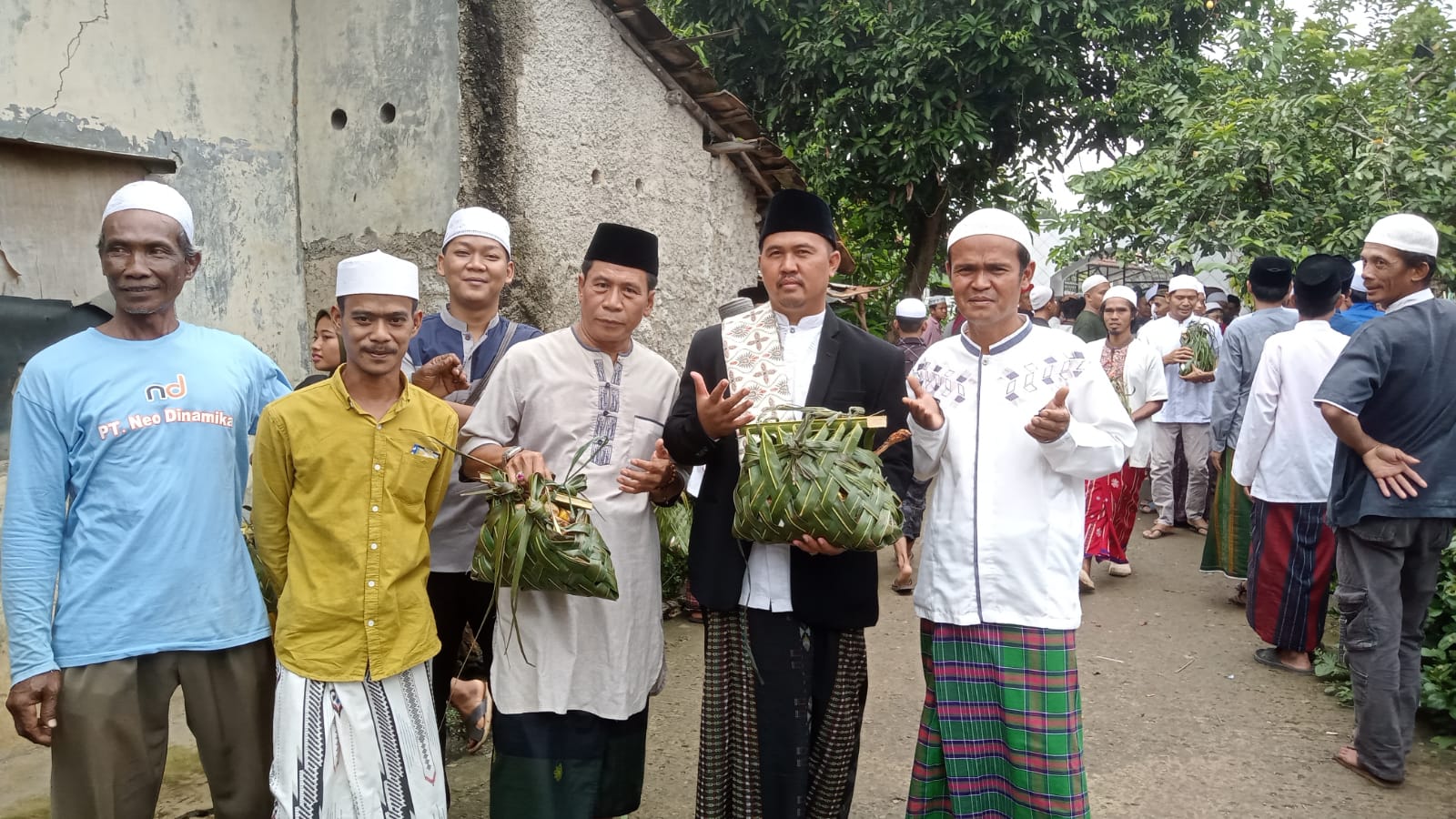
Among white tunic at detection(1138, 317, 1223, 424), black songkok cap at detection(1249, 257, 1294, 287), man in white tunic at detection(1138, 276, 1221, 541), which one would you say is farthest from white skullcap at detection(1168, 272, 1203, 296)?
black songkok cap at detection(1249, 257, 1294, 287)

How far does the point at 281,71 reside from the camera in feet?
15.7

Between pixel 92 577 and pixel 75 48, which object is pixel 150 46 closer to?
pixel 75 48

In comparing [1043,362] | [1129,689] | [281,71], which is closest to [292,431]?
[1043,362]

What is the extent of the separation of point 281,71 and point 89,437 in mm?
3118

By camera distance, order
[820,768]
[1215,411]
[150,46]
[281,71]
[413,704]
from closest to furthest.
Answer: [413,704] < [820,768] < [150,46] < [281,71] < [1215,411]

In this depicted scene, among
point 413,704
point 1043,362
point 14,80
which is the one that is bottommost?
point 413,704

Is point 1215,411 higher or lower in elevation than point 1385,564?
higher

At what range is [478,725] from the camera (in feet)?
12.4

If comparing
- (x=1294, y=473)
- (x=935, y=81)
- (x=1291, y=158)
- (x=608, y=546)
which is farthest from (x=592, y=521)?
(x=935, y=81)

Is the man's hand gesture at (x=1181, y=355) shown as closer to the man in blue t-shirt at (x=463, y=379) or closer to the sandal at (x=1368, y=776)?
the sandal at (x=1368, y=776)

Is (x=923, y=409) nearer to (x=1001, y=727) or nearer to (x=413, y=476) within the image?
(x=1001, y=727)

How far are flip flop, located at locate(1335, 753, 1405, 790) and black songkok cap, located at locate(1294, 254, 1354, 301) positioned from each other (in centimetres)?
237

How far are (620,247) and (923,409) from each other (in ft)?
3.40

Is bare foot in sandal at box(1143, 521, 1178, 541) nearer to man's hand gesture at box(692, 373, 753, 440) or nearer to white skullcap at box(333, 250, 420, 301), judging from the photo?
man's hand gesture at box(692, 373, 753, 440)
